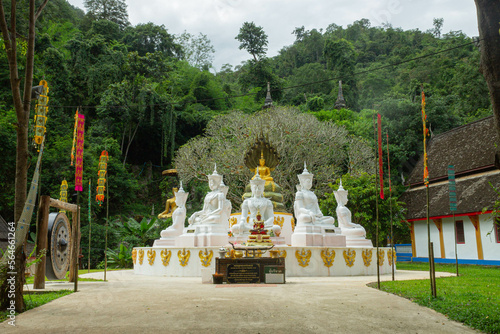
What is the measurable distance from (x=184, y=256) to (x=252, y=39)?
36652 mm

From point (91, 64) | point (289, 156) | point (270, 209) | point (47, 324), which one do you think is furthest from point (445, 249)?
point (91, 64)

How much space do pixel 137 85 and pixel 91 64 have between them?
389 cm

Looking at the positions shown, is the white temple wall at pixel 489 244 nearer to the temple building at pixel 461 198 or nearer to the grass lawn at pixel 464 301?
the temple building at pixel 461 198

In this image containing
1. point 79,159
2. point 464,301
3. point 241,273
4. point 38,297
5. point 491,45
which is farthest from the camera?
point 241,273

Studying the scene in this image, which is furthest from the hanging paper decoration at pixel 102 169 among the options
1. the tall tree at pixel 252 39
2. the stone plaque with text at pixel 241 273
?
the tall tree at pixel 252 39

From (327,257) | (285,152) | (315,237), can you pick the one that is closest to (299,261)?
(327,257)

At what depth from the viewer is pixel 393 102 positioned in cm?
3100

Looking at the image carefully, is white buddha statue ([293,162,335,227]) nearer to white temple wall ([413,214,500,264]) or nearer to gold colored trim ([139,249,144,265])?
gold colored trim ([139,249,144,265])

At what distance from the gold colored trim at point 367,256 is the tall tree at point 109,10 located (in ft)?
132

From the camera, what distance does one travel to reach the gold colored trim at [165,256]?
12617mm

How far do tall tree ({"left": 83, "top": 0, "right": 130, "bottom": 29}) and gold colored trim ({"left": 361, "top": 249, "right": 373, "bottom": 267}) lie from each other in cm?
4014

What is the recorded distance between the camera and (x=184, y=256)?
12.3 meters

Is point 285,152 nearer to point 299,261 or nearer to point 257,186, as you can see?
point 257,186

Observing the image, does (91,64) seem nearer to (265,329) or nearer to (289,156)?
(289,156)
